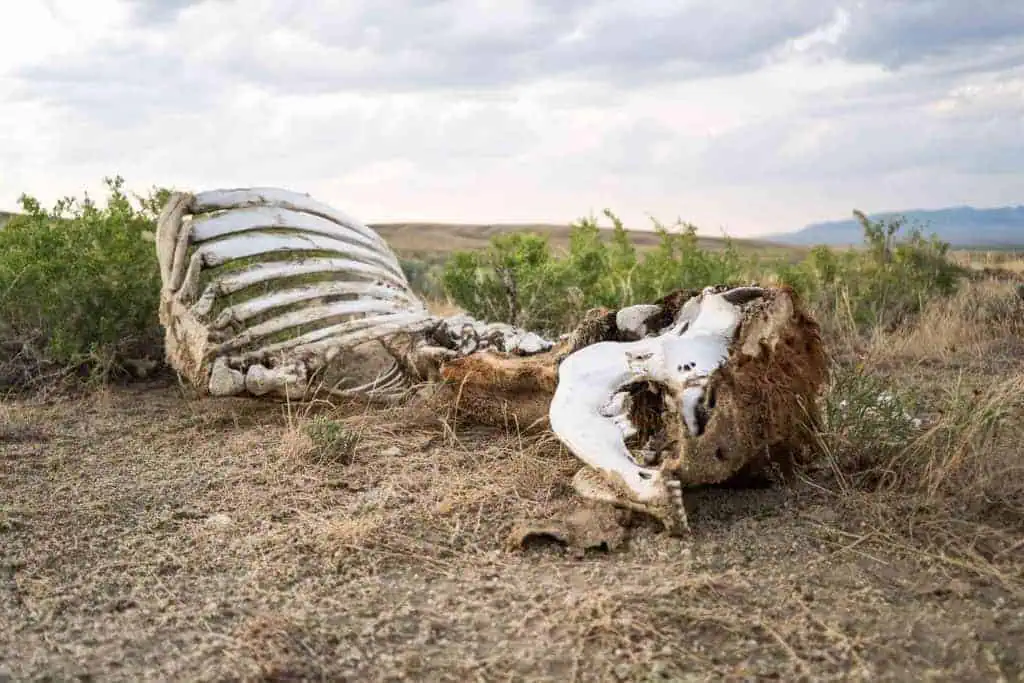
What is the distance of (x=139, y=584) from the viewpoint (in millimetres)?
3191

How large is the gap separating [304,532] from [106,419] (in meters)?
2.42

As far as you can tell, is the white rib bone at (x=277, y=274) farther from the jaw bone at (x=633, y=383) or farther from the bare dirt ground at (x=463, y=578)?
the jaw bone at (x=633, y=383)

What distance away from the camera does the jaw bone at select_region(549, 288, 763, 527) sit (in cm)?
338

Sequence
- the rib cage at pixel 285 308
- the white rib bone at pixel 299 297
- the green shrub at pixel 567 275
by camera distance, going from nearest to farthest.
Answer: the rib cage at pixel 285 308
the white rib bone at pixel 299 297
the green shrub at pixel 567 275

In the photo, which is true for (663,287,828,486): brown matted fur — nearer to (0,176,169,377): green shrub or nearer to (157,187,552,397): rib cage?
(157,187,552,397): rib cage

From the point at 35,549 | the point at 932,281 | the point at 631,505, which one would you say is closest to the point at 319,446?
the point at 35,549

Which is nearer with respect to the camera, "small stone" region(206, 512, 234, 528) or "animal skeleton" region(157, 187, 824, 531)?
"animal skeleton" region(157, 187, 824, 531)

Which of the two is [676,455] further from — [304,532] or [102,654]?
[102,654]

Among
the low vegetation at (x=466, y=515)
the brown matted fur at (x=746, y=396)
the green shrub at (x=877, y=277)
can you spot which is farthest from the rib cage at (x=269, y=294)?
the green shrub at (x=877, y=277)

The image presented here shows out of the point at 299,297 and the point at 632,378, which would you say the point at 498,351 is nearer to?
the point at 299,297

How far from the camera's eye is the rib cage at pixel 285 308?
525 cm

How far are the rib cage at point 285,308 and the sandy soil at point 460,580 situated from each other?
0.87 m

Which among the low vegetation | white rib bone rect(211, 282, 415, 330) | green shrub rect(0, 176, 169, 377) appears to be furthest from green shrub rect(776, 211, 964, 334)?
green shrub rect(0, 176, 169, 377)

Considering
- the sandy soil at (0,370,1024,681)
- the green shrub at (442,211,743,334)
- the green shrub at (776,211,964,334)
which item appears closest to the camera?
the sandy soil at (0,370,1024,681)
